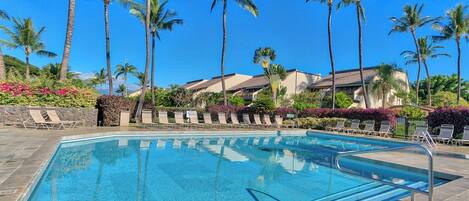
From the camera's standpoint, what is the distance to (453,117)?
13.8 metres

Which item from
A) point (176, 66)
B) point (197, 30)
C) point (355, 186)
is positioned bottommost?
point (355, 186)

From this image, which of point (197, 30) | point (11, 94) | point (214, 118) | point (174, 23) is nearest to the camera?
point (11, 94)

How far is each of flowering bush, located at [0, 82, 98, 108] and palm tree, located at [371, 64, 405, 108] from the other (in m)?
27.2

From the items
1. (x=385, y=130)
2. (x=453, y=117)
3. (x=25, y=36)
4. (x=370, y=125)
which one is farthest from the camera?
(x=25, y=36)

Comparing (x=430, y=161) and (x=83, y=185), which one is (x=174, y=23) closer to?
(x=83, y=185)

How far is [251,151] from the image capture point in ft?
34.0

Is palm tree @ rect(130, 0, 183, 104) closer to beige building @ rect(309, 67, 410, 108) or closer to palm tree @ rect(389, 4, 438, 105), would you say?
beige building @ rect(309, 67, 410, 108)

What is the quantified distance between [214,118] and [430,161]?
59.2 feet

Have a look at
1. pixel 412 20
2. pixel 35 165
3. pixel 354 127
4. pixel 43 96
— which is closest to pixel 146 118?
pixel 43 96

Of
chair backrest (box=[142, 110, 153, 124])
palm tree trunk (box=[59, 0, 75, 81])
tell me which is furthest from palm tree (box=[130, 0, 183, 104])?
palm tree trunk (box=[59, 0, 75, 81])

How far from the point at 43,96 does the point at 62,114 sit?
3.84 ft

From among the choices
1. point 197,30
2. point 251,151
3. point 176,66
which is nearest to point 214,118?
point 251,151

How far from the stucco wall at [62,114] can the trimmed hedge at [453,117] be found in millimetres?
16542

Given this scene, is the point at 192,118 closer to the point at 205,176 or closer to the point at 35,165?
the point at 205,176
